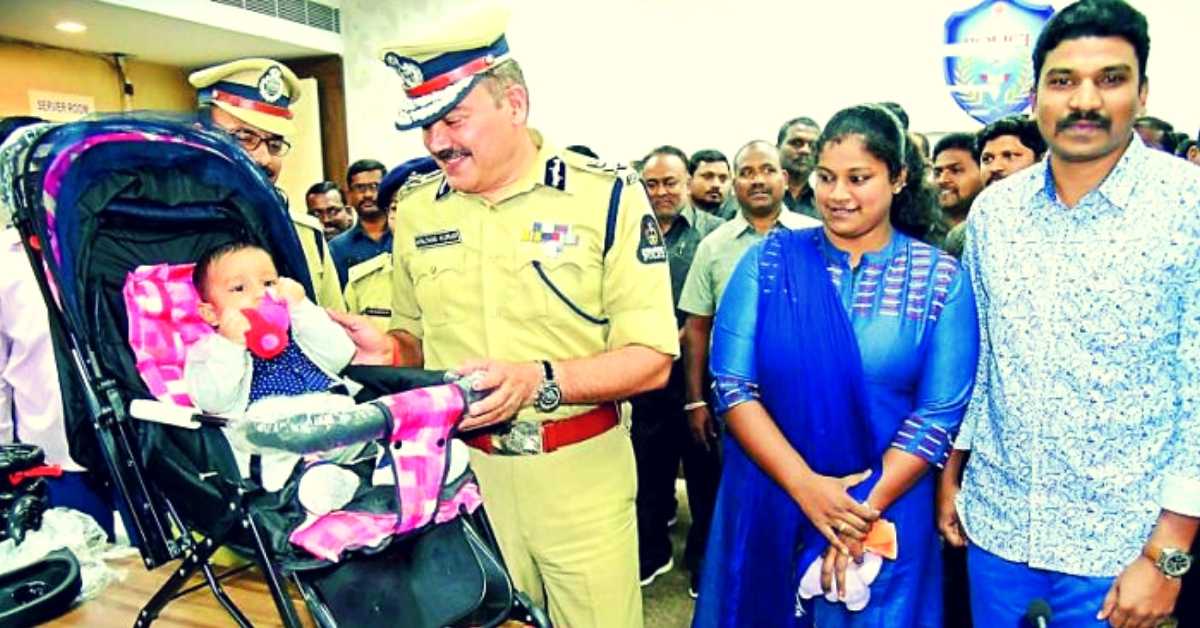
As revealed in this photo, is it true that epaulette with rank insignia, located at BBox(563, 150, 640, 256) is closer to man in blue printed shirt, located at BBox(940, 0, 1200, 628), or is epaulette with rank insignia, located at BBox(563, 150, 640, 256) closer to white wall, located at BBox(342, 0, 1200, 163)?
man in blue printed shirt, located at BBox(940, 0, 1200, 628)

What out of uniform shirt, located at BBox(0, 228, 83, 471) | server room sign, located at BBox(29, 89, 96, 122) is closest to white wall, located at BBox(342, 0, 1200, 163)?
server room sign, located at BBox(29, 89, 96, 122)

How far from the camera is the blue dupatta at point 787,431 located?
1722 mm

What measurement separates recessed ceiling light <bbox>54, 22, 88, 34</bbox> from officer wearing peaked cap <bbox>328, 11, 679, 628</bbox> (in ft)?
17.2

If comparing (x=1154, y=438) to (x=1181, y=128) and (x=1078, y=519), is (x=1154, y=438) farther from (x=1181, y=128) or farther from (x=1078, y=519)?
(x=1181, y=128)

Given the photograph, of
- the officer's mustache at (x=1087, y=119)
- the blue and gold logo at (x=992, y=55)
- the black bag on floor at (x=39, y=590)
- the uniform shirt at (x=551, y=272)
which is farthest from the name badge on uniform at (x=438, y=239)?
the blue and gold logo at (x=992, y=55)

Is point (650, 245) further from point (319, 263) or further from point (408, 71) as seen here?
point (319, 263)

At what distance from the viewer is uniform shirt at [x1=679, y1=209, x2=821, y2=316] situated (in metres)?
3.17

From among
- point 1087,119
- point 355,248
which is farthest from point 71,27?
point 1087,119

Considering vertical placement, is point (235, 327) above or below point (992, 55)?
below

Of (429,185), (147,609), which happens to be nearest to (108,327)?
(147,609)

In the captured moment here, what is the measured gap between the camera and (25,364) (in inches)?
93.0

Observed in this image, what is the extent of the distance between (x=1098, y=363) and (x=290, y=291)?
1.43 meters

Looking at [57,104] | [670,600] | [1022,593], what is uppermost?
[57,104]

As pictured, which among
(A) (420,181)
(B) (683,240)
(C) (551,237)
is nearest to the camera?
(C) (551,237)
